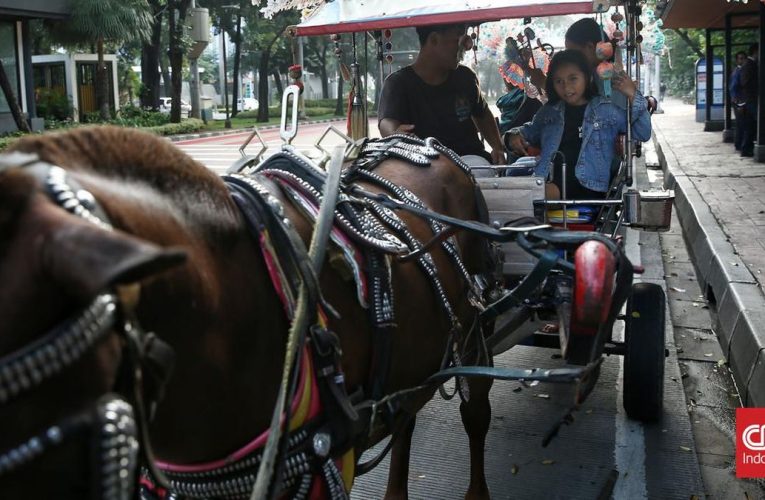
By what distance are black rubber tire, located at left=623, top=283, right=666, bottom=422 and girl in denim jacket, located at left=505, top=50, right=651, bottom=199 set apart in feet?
2.96

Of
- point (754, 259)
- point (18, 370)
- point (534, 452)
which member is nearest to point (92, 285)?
point (18, 370)

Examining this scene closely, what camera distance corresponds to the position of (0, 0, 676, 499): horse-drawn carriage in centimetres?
119

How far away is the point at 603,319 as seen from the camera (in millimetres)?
2479

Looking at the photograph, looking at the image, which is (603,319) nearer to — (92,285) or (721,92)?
(92,285)

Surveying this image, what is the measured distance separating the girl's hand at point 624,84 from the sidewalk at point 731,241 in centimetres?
182

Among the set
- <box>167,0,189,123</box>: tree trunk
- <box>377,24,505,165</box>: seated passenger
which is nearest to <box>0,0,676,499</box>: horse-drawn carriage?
<box>377,24,505,165</box>: seated passenger

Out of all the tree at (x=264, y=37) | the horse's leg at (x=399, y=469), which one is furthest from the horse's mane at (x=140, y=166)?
the tree at (x=264, y=37)

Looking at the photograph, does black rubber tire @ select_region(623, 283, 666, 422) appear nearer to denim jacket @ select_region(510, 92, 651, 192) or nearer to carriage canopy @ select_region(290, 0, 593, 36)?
denim jacket @ select_region(510, 92, 651, 192)

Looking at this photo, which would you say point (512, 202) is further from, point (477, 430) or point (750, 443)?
point (750, 443)

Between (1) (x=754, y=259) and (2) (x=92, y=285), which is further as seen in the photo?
(1) (x=754, y=259)

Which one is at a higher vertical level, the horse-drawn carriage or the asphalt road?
the horse-drawn carriage

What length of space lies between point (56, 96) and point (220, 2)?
437 inches

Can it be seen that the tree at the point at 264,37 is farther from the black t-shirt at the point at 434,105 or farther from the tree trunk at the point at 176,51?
the black t-shirt at the point at 434,105

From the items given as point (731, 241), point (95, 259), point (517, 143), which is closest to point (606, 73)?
point (517, 143)
